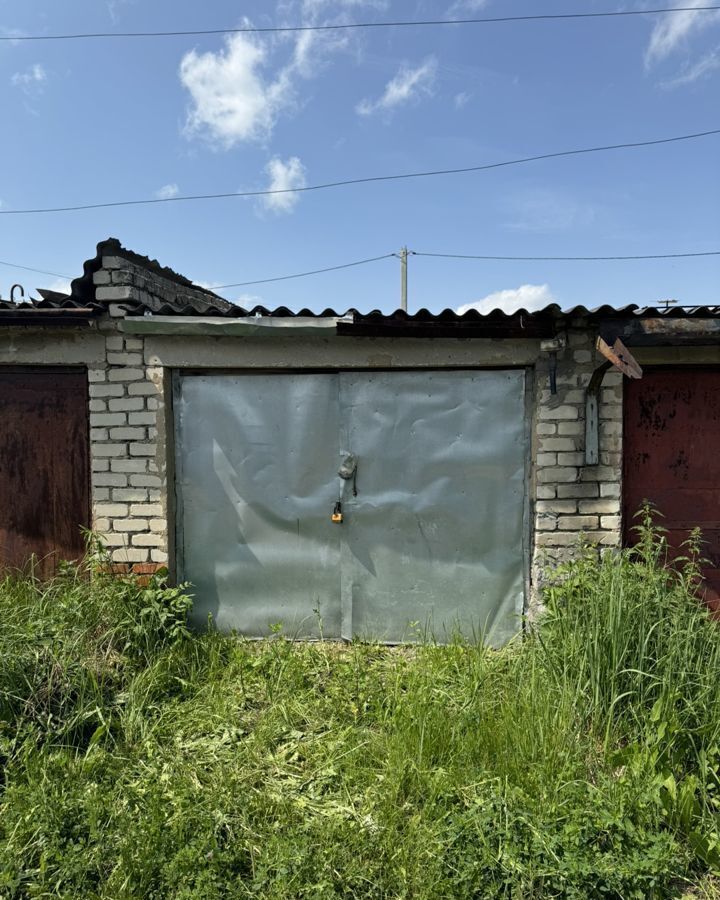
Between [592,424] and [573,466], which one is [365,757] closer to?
[573,466]

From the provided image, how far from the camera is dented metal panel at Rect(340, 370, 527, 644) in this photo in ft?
12.7

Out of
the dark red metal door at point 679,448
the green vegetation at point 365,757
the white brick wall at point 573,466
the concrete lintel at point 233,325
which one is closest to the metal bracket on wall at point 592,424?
the white brick wall at point 573,466

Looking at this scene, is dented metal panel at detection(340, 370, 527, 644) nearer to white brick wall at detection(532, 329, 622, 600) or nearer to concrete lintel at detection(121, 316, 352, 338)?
white brick wall at detection(532, 329, 622, 600)

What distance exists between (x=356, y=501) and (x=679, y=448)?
238cm

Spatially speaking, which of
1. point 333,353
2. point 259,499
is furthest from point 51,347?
point 333,353

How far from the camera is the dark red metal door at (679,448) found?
379 centimetres

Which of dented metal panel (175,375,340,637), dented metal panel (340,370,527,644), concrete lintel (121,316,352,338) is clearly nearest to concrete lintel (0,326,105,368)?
concrete lintel (121,316,352,338)

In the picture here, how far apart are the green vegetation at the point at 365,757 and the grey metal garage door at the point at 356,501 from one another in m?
0.38

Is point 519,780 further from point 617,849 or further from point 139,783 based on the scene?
point 139,783

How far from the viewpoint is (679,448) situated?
12.5 ft

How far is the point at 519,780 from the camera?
2416mm

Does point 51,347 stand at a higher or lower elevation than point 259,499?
higher

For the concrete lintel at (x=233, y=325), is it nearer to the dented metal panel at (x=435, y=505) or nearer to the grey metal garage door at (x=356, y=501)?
the grey metal garage door at (x=356, y=501)

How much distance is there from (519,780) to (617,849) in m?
0.47
